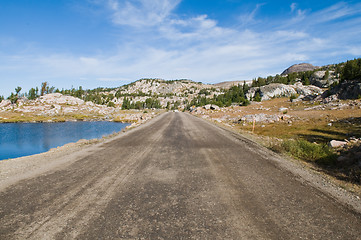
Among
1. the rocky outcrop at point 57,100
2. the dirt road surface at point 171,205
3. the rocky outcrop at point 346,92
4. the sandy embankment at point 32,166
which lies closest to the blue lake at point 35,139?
the sandy embankment at point 32,166

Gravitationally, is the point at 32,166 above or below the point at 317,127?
above

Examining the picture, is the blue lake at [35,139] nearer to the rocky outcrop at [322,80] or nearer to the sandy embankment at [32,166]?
the sandy embankment at [32,166]

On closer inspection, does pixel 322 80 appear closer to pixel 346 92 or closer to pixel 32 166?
pixel 346 92

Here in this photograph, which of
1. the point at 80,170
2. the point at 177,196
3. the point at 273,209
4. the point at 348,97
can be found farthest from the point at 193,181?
the point at 348,97

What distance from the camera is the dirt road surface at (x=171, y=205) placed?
310 cm

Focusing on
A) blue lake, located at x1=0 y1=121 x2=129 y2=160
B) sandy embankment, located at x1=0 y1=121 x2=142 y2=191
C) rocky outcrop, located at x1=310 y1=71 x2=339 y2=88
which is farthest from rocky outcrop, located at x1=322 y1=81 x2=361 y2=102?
rocky outcrop, located at x1=310 y1=71 x2=339 y2=88

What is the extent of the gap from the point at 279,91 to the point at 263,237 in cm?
10176

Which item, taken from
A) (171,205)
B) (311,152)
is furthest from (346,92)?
(171,205)

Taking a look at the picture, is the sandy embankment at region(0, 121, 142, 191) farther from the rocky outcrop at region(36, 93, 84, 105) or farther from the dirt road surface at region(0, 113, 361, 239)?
the rocky outcrop at region(36, 93, 84, 105)

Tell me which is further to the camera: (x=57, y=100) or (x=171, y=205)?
(x=57, y=100)

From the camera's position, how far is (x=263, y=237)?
9.69 ft

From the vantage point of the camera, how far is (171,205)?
156 inches

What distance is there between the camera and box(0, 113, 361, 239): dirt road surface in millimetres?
3104

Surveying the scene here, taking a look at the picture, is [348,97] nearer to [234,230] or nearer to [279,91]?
[279,91]
